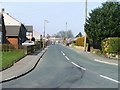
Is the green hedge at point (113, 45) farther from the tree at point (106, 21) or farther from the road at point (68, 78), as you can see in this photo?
the road at point (68, 78)

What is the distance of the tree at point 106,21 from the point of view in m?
41.6

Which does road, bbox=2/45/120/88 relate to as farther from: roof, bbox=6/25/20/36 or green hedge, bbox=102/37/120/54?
roof, bbox=6/25/20/36

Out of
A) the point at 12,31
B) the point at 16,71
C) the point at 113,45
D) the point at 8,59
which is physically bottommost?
the point at 8,59

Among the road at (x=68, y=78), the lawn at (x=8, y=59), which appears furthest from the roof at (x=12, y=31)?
the road at (x=68, y=78)

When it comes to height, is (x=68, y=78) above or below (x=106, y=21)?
below

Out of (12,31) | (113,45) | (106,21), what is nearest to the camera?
(113,45)

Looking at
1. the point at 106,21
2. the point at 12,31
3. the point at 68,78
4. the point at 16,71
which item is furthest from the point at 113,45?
A: the point at 12,31

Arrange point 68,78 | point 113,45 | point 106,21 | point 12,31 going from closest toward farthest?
point 68,78 < point 113,45 < point 106,21 < point 12,31

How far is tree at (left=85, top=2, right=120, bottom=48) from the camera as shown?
41628 millimetres

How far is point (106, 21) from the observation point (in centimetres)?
4191

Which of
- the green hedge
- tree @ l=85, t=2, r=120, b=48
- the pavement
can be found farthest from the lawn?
tree @ l=85, t=2, r=120, b=48

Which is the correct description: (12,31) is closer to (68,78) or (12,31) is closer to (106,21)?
(106,21)

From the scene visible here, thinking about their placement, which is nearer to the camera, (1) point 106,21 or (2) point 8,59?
(2) point 8,59

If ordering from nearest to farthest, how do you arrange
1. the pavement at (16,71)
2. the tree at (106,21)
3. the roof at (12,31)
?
the pavement at (16,71), the tree at (106,21), the roof at (12,31)
